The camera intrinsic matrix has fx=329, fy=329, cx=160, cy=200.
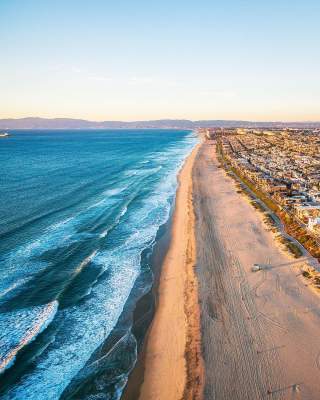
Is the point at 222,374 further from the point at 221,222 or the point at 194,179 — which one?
the point at 194,179

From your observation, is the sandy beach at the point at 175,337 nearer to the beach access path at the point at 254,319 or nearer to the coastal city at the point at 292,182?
the beach access path at the point at 254,319

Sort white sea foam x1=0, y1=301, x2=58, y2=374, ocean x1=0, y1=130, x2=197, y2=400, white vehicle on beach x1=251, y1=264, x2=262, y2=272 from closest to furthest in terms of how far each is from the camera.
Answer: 1. ocean x1=0, y1=130, x2=197, y2=400
2. white sea foam x1=0, y1=301, x2=58, y2=374
3. white vehicle on beach x1=251, y1=264, x2=262, y2=272

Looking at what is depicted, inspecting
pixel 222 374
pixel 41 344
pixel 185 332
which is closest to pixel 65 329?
pixel 41 344

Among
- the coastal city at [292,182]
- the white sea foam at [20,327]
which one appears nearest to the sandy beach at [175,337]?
the white sea foam at [20,327]

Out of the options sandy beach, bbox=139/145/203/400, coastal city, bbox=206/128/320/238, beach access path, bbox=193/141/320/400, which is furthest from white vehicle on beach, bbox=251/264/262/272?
coastal city, bbox=206/128/320/238

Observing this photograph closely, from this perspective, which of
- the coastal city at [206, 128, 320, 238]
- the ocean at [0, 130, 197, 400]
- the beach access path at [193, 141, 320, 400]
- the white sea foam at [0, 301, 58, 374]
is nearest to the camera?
the beach access path at [193, 141, 320, 400]

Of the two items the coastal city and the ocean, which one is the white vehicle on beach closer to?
the coastal city
